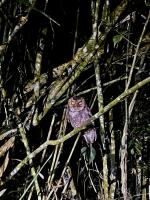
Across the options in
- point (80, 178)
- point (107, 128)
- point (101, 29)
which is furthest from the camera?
point (80, 178)

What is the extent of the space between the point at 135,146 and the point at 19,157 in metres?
0.46

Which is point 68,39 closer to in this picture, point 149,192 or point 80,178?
point 80,178

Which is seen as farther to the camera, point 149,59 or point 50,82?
point 149,59

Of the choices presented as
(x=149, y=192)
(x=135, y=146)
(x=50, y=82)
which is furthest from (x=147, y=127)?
(x=50, y=82)

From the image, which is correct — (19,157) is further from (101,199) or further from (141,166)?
(141,166)

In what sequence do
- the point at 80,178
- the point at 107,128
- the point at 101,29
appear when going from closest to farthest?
the point at 101,29 → the point at 107,128 → the point at 80,178

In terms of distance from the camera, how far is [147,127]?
158 cm

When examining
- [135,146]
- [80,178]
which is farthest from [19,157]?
[135,146]

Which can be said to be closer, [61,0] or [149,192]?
[61,0]

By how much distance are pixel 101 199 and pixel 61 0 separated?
0.78 meters

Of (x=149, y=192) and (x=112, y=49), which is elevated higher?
(x=112, y=49)

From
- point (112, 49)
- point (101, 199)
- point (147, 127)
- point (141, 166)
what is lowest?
point (101, 199)

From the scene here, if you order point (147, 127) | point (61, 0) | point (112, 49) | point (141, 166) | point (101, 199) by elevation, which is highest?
point (61, 0)

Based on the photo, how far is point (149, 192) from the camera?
160 centimetres
